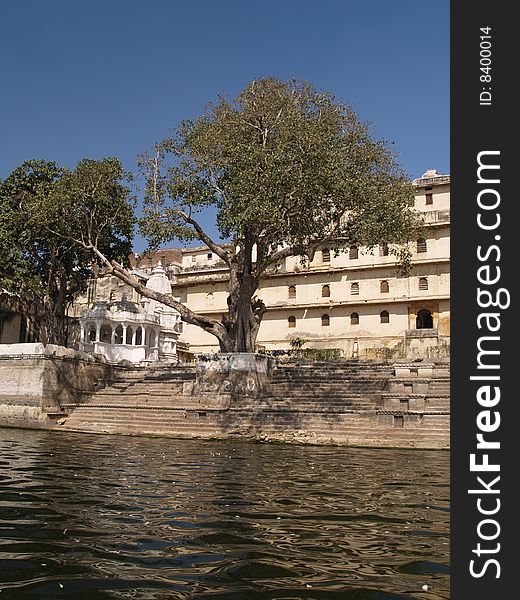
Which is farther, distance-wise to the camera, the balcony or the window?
the window

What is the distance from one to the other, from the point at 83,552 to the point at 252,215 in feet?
60.8

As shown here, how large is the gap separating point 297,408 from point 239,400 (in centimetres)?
378

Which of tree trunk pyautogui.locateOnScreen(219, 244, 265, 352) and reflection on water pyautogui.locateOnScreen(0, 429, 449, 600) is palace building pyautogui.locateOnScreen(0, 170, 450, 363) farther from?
reflection on water pyautogui.locateOnScreen(0, 429, 449, 600)

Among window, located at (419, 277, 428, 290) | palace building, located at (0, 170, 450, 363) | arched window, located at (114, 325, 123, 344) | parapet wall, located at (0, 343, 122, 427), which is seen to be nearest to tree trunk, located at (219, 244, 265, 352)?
parapet wall, located at (0, 343, 122, 427)

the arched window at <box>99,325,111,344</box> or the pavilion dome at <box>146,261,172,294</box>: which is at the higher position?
the pavilion dome at <box>146,261,172,294</box>

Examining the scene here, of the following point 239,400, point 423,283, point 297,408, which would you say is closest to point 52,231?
point 239,400

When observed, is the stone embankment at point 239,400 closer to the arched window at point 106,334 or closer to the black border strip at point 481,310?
the arched window at point 106,334

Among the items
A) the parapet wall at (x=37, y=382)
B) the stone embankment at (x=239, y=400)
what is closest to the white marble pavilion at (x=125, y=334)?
the parapet wall at (x=37, y=382)

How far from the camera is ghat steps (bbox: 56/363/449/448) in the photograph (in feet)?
65.4

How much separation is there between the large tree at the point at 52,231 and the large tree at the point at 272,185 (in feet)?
12.2

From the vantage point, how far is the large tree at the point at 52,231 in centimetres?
2908

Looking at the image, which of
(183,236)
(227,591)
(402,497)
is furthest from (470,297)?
(183,236)

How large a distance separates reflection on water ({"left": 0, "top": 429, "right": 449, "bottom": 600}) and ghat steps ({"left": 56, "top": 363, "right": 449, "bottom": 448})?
24.1 feet

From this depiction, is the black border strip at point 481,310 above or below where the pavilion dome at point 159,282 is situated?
below
